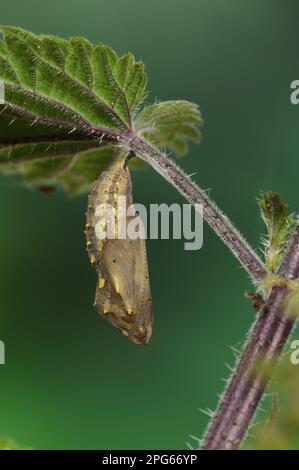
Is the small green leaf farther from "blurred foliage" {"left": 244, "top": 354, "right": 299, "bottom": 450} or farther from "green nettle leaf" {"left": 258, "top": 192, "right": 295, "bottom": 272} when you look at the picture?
"blurred foliage" {"left": 244, "top": 354, "right": 299, "bottom": 450}

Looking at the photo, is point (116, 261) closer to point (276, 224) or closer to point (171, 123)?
point (276, 224)

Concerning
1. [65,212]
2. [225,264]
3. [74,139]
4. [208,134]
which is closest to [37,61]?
[74,139]

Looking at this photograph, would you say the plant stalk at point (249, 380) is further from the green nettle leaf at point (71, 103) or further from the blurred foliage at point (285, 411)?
A: the green nettle leaf at point (71, 103)

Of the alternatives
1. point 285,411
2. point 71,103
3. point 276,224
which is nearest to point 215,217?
point 276,224

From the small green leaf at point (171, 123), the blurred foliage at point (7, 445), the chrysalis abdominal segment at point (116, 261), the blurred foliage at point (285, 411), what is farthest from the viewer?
the small green leaf at point (171, 123)

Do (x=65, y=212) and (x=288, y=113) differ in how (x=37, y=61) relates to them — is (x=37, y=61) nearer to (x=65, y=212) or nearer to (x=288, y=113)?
(x=65, y=212)

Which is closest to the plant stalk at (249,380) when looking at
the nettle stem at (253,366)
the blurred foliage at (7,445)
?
the nettle stem at (253,366)

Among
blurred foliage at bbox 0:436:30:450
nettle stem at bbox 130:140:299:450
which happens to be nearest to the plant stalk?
nettle stem at bbox 130:140:299:450

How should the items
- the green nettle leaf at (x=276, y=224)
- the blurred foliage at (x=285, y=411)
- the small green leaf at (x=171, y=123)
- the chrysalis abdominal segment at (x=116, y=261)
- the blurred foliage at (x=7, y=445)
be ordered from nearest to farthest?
the blurred foliage at (x=285, y=411)
the blurred foliage at (x=7, y=445)
the green nettle leaf at (x=276, y=224)
the chrysalis abdominal segment at (x=116, y=261)
the small green leaf at (x=171, y=123)
